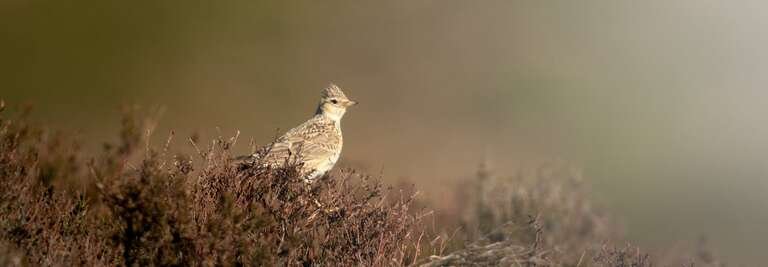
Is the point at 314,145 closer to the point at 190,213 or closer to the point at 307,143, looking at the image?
the point at 307,143

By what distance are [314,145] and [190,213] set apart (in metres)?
2.64

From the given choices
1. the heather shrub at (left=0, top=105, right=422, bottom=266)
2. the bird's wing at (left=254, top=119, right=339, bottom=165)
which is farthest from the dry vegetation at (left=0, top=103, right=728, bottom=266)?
the bird's wing at (left=254, top=119, right=339, bottom=165)

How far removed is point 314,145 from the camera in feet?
27.7

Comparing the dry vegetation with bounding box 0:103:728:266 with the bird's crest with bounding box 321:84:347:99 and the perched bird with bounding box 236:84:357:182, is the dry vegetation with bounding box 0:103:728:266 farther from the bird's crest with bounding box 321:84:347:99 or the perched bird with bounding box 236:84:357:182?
the bird's crest with bounding box 321:84:347:99

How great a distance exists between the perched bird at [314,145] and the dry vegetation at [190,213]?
1.09ft

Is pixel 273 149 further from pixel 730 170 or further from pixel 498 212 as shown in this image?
pixel 730 170

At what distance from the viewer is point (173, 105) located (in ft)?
96.7

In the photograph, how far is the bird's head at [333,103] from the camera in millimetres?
9352

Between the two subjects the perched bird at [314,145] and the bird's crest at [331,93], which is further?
the bird's crest at [331,93]

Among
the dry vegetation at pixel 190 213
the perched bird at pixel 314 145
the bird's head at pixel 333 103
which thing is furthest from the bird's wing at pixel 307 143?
the dry vegetation at pixel 190 213

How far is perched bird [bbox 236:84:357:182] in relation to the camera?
7.38 meters

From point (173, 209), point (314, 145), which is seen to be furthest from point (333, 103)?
point (173, 209)

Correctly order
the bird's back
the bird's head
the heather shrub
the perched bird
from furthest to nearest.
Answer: the bird's head → the bird's back → the perched bird → the heather shrub

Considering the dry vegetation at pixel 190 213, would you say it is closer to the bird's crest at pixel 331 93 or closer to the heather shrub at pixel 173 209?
the heather shrub at pixel 173 209
